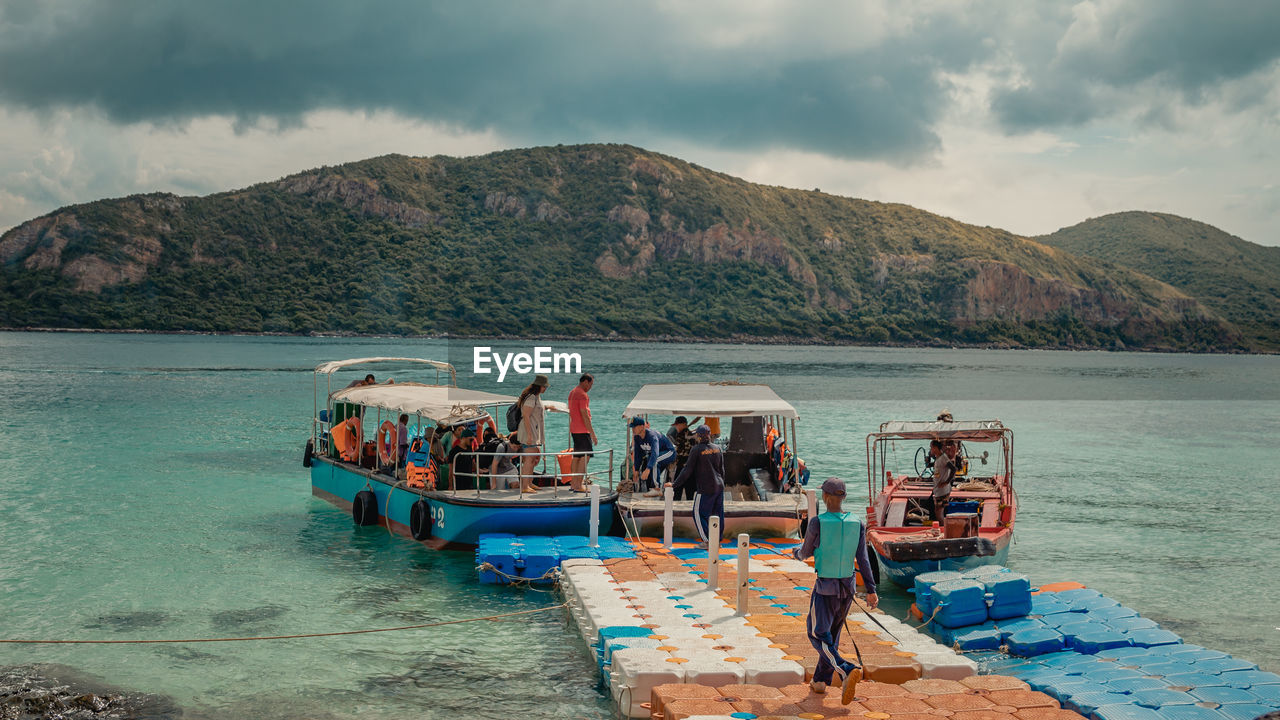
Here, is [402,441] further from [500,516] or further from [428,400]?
[500,516]

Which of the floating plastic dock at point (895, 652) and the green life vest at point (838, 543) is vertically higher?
the green life vest at point (838, 543)

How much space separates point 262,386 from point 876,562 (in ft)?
201

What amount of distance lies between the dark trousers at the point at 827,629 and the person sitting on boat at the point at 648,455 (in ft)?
30.8

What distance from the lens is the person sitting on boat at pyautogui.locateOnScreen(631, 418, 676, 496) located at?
1836cm

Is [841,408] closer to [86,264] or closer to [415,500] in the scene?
[415,500]

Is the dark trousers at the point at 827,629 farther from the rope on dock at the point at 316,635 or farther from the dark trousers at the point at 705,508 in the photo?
the dark trousers at the point at 705,508

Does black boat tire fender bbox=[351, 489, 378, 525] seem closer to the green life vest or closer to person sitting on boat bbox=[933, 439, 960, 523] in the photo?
person sitting on boat bbox=[933, 439, 960, 523]

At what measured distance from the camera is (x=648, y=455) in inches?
732

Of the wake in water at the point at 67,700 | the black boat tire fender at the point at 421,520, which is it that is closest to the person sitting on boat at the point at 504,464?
the black boat tire fender at the point at 421,520

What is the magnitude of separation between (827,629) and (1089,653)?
14.3 ft

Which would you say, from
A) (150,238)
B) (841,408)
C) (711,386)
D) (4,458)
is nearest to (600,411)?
(841,408)

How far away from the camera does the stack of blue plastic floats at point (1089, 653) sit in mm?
9047

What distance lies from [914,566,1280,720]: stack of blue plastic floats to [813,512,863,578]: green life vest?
2.72 metres

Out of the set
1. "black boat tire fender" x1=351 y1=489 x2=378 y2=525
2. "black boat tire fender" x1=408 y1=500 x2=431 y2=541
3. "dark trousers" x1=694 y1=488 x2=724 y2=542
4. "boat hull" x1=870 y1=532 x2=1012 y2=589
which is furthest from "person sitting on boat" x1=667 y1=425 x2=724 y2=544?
"black boat tire fender" x1=351 y1=489 x2=378 y2=525
